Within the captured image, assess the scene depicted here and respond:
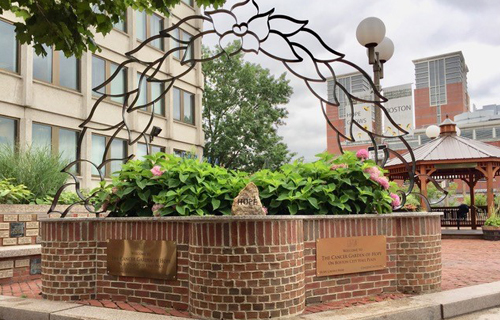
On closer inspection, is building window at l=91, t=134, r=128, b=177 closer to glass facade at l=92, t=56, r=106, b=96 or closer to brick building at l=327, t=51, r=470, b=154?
glass facade at l=92, t=56, r=106, b=96

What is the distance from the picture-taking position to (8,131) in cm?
1639

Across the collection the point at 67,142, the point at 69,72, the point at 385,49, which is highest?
the point at 69,72

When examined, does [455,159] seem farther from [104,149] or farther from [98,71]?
[98,71]

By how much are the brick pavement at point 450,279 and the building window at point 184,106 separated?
1705cm

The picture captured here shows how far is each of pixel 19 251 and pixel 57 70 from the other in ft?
41.4

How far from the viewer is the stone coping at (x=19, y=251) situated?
7173 mm

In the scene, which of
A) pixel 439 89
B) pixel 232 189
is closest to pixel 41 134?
pixel 232 189

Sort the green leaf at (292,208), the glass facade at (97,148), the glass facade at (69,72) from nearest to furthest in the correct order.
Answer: the green leaf at (292,208) → the glass facade at (69,72) → the glass facade at (97,148)

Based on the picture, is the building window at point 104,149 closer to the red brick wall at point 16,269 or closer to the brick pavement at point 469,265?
the red brick wall at point 16,269

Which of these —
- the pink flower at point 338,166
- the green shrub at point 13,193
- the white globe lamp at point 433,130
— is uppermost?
the white globe lamp at point 433,130

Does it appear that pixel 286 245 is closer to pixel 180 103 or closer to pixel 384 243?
pixel 384 243

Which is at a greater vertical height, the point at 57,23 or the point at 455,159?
the point at 57,23

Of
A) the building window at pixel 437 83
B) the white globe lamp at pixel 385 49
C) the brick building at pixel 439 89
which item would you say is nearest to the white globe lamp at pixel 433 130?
the white globe lamp at pixel 385 49

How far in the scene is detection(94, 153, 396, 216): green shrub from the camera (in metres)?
5.69
